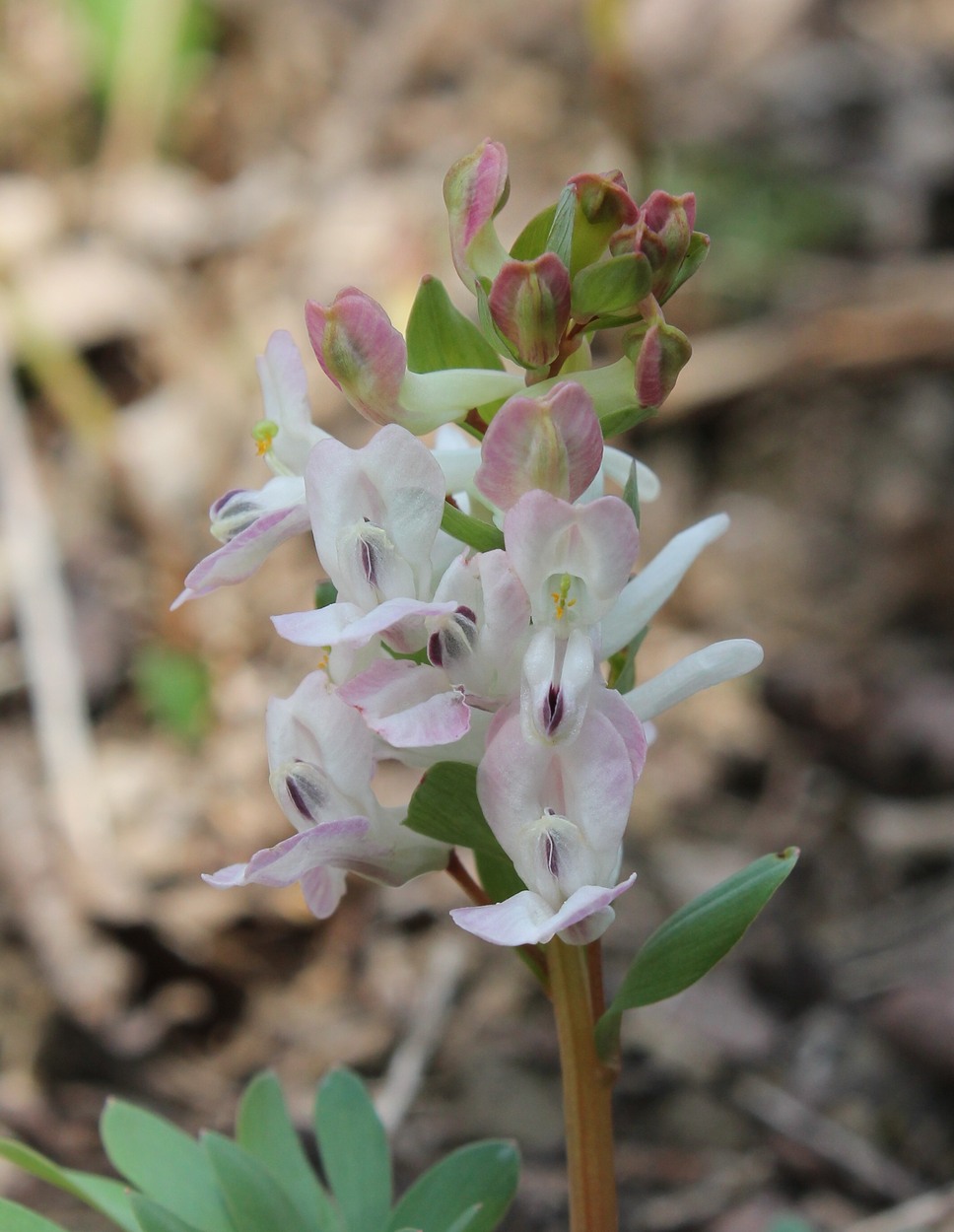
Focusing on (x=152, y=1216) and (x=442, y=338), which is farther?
(x=442, y=338)

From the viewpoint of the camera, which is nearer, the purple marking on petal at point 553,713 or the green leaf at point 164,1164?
the purple marking on petal at point 553,713

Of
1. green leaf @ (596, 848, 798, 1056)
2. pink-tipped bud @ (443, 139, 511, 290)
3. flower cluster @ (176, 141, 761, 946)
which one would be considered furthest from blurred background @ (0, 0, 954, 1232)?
pink-tipped bud @ (443, 139, 511, 290)

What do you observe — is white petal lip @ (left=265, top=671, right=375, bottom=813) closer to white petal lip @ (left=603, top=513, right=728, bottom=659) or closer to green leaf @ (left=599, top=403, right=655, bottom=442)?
white petal lip @ (left=603, top=513, right=728, bottom=659)

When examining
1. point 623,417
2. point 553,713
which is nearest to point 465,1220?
Result: point 553,713

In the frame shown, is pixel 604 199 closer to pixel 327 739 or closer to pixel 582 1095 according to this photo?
pixel 327 739

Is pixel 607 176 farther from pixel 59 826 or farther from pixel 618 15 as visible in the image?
pixel 618 15

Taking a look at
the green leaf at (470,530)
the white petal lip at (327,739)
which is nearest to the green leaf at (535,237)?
the green leaf at (470,530)

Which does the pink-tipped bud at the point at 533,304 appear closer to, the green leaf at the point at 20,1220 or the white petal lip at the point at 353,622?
the white petal lip at the point at 353,622
